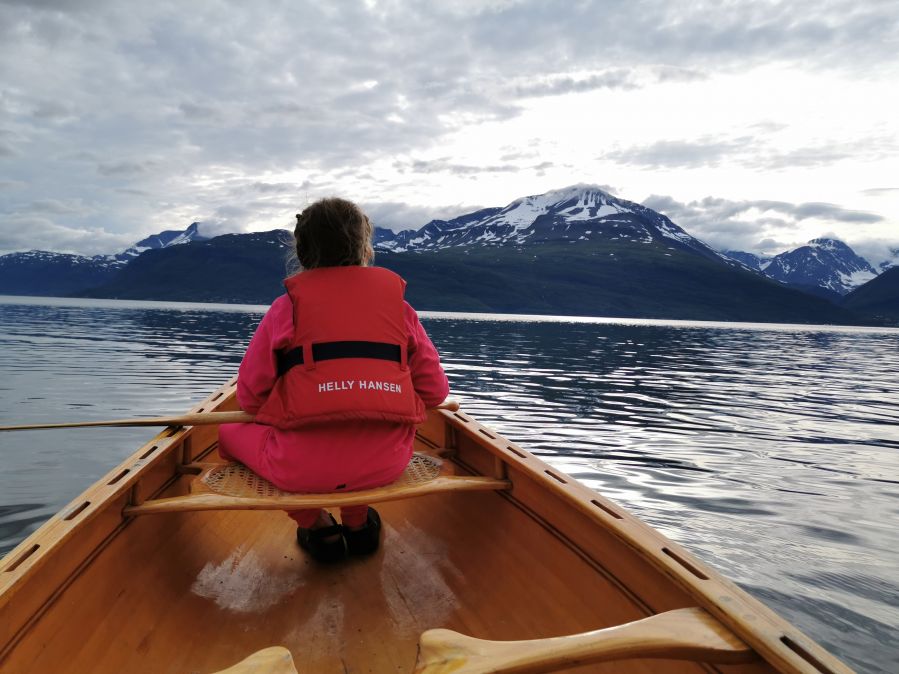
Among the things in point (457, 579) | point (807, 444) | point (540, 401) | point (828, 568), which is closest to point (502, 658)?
point (457, 579)

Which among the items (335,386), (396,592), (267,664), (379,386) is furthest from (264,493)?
(267,664)

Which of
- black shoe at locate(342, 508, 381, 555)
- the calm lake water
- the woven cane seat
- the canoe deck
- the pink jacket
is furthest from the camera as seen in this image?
the calm lake water

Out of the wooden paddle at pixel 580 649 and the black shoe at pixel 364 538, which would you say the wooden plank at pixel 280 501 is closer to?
the black shoe at pixel 364 538

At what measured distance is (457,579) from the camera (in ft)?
12.0

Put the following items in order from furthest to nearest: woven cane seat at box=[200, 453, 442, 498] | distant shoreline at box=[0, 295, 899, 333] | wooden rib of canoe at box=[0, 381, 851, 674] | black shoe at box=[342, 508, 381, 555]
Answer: distant shoreline at box=[0, 295, 899, 333] < black shoe at box=[342, 508, 381, 555] < woven cane seat at box=[200, 453, 442, 498] < wooden rib of canoe at box=[0, 381, 851, 674]

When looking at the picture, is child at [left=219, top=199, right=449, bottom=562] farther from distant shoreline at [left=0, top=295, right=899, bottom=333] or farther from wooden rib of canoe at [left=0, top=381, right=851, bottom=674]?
distant shoreline at [left=0, top=295, right=899, bottom=333]

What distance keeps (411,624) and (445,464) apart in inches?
48.2

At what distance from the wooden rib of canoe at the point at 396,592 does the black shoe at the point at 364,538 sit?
0.30 ft

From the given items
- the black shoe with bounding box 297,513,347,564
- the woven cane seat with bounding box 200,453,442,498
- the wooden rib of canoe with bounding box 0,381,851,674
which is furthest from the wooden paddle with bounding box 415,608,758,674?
the black shoe with bounding box 297,513,347,564

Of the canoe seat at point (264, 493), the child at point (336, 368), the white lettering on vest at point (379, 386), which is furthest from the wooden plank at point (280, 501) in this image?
the white lettering on vest at point (379, 386)

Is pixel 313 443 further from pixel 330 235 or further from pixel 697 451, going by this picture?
pixel 697 451

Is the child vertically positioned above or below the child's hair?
below

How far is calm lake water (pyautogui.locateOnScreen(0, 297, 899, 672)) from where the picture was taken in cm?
488

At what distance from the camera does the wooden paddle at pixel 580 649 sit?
161cm
